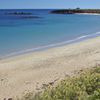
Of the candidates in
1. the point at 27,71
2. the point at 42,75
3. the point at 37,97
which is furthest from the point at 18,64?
the point at 37,97

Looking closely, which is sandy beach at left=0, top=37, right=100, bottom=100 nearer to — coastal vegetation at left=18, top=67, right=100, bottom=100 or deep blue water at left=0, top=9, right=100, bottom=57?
coastal vegetation at left=18, top=67, right=100, bottom=100

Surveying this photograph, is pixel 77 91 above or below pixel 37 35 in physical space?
below

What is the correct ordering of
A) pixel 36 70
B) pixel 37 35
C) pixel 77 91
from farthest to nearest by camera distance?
pixel 37 35 < pixel 36 70 < pixel 77 91

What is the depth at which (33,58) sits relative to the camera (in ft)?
40.5

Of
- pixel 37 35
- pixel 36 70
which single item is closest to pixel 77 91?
pixel 36 70

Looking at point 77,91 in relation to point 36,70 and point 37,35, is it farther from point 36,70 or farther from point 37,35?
point 37,35

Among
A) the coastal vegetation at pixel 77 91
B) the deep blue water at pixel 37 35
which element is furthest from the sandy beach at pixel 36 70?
the deep blue water at pixel 37 35

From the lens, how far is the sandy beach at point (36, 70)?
7.79 m

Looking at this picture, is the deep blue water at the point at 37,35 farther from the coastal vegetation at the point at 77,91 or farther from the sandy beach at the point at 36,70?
the coastal vegetation at the point at 77,91

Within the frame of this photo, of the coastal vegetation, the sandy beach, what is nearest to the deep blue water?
the sandy beach

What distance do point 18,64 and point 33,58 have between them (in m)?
1.46

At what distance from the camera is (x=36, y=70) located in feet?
32.4

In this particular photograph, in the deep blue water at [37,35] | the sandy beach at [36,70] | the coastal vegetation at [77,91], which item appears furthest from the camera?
the deep blue water at [37,35]

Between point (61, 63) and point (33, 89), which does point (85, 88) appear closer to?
point (33, 89)
